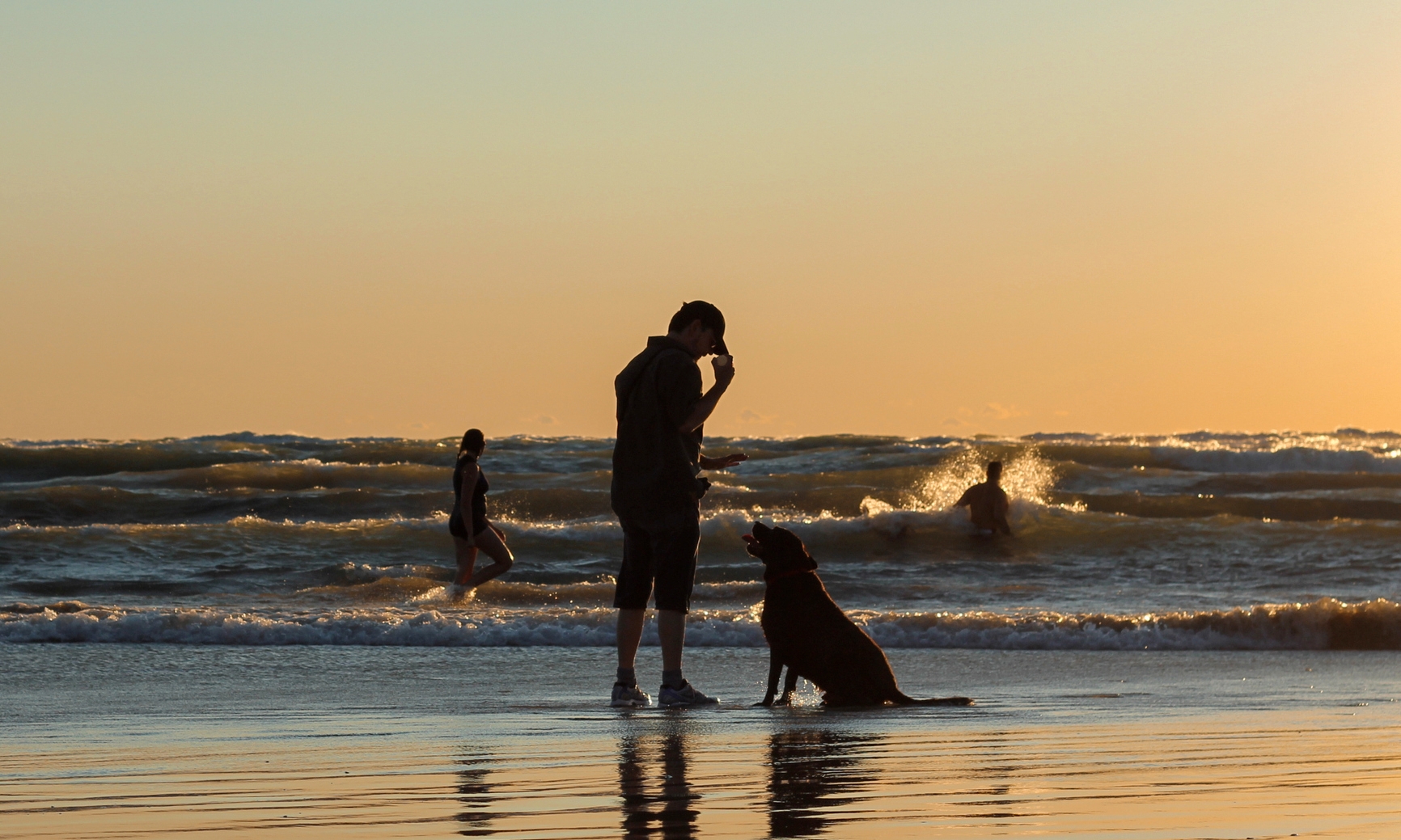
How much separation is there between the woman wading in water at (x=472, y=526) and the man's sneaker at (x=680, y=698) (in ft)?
25.1

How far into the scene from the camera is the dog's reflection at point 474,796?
112 inches

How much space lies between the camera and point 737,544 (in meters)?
16.3

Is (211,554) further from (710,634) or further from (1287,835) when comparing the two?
(1287,835)

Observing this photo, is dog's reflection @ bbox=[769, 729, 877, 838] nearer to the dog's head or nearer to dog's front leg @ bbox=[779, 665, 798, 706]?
dog's front leg @ bbox=[779, 665, 798, 706]

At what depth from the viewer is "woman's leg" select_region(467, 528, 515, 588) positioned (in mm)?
13289

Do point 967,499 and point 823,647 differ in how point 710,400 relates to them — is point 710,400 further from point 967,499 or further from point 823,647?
point 967,499

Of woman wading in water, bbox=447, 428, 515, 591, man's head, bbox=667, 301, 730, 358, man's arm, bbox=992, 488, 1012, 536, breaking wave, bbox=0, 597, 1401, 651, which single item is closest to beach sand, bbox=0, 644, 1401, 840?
man's head, bbox=667, 301, 730, 358

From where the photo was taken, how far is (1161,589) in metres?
13.2

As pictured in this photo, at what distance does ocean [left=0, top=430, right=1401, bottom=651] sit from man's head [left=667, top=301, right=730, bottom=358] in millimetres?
4128

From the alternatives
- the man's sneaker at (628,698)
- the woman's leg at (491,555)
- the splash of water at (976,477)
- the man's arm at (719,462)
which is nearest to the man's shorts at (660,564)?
the man's arm at (719,462)

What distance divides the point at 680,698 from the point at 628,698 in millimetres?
220

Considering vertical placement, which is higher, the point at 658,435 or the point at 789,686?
the point at 658,435

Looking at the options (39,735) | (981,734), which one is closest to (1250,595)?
(981,734)

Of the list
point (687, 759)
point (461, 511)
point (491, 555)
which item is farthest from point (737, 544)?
point (687, 759)
